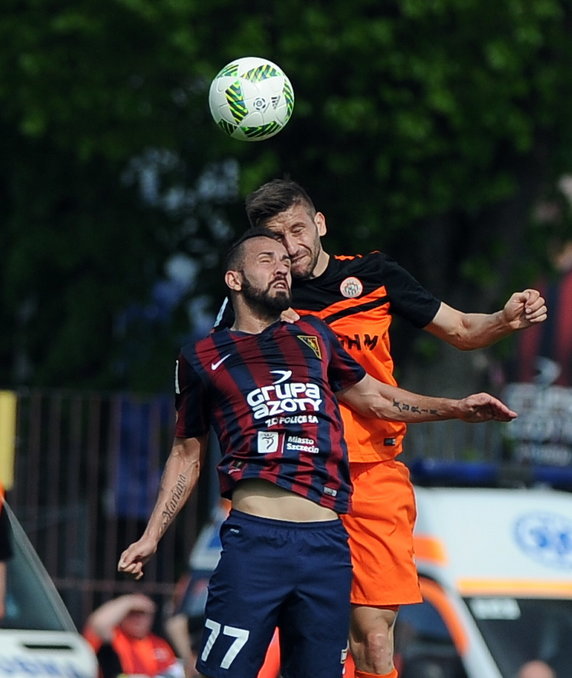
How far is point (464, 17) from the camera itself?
14445 mm

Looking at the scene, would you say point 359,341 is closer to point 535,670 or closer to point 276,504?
point 276,504

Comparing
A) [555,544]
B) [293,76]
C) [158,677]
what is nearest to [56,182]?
[293,76]

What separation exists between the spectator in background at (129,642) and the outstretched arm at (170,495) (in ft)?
17.3

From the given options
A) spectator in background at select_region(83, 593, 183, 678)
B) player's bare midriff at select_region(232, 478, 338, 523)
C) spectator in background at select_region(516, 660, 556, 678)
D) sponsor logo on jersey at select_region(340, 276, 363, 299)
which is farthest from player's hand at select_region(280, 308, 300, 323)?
spectator in background at select_region(83, 593, 183, 678)

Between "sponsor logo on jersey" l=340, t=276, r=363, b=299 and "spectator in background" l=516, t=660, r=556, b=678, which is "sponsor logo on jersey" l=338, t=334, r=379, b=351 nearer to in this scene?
"sponsor logo on jersey" l=340, t=276, r=363, b=299

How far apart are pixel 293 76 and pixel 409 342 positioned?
3187 millimetres

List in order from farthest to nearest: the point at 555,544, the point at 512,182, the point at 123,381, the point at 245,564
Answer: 1. the point at 123,381
2. the point at 512,182
3. the point at 555,544
4. the point at 245,564

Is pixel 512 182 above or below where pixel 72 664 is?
above

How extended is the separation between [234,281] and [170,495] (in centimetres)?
85

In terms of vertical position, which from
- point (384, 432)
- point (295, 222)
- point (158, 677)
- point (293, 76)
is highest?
point (293, 76)

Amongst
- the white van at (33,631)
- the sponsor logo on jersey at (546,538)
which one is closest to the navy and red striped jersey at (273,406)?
the white van at (33,631)

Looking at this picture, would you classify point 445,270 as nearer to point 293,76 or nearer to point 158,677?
point 293,76

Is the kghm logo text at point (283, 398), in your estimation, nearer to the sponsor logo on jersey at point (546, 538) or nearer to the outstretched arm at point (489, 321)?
the outstretched arm at point (489, 321)

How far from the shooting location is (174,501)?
236 inches
